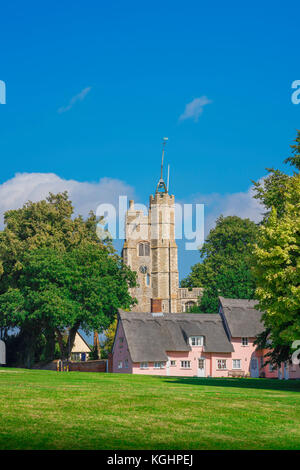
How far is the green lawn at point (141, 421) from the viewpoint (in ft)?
43.9

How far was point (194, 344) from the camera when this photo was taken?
65562mm

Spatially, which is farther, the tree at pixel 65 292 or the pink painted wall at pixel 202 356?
the pink painted wall at pixel 202 356

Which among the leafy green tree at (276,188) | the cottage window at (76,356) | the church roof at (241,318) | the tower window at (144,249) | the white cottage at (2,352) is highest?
the tower window at (144,249)

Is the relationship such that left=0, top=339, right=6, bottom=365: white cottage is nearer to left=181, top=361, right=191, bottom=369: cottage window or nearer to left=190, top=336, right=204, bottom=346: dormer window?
left=181, top=361, right=191, bottom=369: cottage window

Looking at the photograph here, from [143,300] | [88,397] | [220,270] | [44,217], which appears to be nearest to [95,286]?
[44,217]

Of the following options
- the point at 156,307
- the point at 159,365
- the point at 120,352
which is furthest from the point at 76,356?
the point at 159,365

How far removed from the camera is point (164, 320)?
217ft

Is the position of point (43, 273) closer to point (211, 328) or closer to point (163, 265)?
point (211, 328)

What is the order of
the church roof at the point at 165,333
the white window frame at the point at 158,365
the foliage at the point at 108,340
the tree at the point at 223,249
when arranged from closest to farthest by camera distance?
1. the church roof at the point at 165,333
2. the white window frame at the point at 158,365
3. the foliage at the point at 108,340
4. the tree at the point at 223,249

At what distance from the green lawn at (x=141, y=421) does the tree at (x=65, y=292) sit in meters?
35.8

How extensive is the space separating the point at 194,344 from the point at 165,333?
12.0ft

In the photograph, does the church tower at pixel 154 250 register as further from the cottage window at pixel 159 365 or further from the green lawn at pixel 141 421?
the green lawn at pixel 141 421

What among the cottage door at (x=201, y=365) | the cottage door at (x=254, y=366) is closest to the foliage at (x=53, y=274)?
the cottage door at (x=201, y=365)

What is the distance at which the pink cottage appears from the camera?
2447 inches
